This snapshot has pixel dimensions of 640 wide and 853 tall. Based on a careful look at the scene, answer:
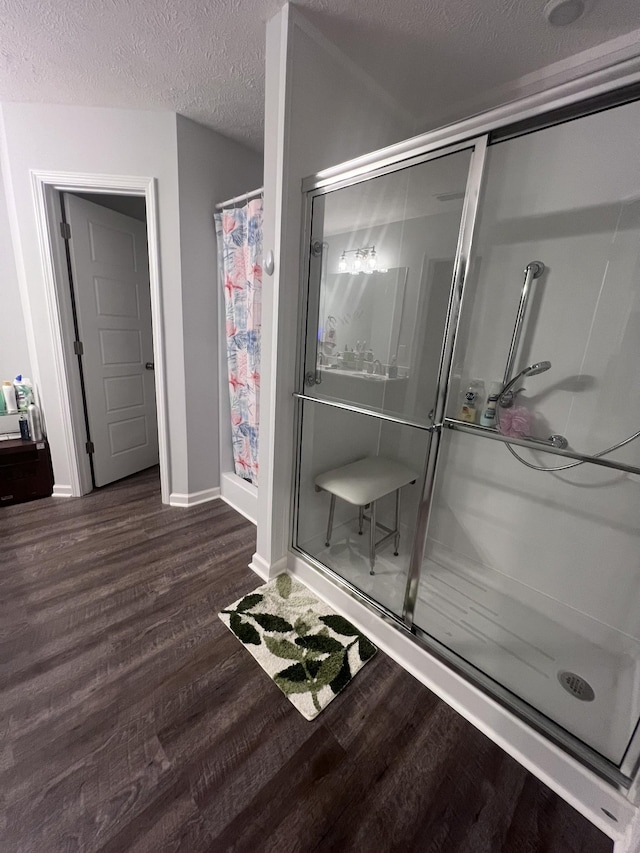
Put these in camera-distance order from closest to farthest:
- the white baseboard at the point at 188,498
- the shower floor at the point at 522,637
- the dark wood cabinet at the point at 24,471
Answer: the shower floor at the point at 522,637
the dark wood cabinet at the point at 24,471
the white baseboard at the point at 188,498

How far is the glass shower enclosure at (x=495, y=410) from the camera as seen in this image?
1402 mm

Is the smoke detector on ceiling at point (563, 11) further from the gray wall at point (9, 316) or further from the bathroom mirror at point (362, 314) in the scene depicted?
the gray wall at point (9, 316)

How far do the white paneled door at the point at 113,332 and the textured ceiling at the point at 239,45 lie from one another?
733 millimetres

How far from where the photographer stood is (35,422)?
8.33 feet

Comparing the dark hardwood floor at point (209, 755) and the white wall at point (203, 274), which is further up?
the white wall at point (203, 274)

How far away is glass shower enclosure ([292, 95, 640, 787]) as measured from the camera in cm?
140

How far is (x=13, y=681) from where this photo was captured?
1.33 meters

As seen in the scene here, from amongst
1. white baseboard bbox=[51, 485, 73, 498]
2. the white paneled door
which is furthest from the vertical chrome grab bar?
white baseboard bbox=[51, 485, 73, 498]

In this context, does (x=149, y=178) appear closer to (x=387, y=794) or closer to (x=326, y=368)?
(x=326, y=368)

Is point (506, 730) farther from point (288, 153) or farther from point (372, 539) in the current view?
point (288, 153)

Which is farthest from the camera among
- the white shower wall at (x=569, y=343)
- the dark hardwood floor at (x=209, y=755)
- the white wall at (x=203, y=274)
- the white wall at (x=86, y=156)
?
the white wall at (x=203, y=274)

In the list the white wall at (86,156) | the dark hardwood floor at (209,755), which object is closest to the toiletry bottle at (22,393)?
the white wall at (86,156)

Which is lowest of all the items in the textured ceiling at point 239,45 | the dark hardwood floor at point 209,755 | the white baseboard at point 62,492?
the dark hardwood floor at point 209,755

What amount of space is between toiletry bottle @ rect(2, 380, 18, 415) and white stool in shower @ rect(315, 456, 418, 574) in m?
2.25
